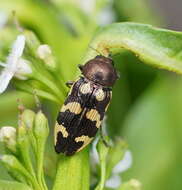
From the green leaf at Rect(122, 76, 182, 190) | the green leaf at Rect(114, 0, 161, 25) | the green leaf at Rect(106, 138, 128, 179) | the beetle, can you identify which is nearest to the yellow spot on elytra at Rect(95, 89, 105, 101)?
the beetle

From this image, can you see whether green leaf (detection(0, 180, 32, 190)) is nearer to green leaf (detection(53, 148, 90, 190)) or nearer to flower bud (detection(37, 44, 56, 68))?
green leaf (detection(53, 148, 90, 190))

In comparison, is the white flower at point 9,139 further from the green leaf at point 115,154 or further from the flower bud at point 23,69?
the green leaf at point 115,154

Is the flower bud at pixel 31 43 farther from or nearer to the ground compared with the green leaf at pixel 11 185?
farther from the ground

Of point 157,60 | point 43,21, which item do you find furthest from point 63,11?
point 157,60

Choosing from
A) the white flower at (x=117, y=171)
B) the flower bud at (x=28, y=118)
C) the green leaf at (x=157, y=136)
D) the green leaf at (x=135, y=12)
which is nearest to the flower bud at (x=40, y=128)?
the flower bud at (x=28, y=118)

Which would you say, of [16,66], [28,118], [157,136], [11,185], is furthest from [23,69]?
[157,136]

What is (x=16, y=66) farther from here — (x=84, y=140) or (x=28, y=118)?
(x=84, y=140)
